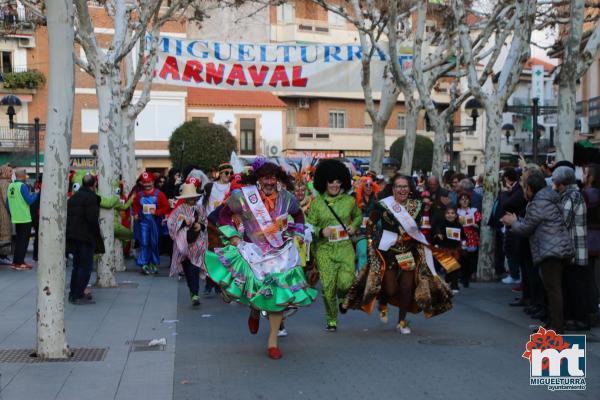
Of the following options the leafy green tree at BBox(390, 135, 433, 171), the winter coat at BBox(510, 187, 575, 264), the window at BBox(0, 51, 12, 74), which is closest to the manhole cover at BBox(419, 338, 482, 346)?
the winter coat at BBox(510, 187, 575, 264)

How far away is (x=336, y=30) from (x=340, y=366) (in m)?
52.0

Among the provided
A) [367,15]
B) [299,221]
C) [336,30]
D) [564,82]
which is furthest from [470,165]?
[299,221]

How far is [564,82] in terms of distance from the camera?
12617 mm

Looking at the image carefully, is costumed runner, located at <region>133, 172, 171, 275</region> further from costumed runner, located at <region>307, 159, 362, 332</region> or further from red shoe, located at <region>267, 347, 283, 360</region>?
red shoe, located at <region>267, 347, 283, 360</region>

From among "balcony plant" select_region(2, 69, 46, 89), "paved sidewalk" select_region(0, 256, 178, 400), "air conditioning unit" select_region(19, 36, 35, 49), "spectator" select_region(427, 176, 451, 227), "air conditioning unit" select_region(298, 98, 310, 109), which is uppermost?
"air conditioning unit" select_region(19, 36, 35, 49)

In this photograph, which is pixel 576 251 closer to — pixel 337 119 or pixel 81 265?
pixel 81 265

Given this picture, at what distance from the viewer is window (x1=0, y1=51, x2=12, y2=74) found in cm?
4800

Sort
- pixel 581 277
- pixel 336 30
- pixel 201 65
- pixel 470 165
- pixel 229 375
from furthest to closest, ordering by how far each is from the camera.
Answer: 1. pixel 470 165
2. pixel 336 30
3. pixel 201 65
4. pixel 581 277
5. pixel 229 375

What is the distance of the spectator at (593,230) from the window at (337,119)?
158 ft

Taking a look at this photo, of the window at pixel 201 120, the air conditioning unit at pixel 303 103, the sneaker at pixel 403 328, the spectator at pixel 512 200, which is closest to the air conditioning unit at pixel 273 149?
the air conditioning unit at pixel 303 103

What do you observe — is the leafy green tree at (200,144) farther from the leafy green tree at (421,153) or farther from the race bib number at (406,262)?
the race bib number at (406,262)

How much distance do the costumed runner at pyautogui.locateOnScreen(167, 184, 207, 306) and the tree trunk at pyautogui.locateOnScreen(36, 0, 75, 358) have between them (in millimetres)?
3926

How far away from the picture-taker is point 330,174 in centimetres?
974

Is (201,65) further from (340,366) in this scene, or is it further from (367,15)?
(340,366)
